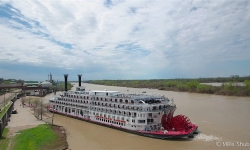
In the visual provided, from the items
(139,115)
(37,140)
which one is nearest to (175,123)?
(139,115)

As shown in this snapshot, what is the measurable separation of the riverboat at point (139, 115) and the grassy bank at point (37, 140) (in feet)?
24.3

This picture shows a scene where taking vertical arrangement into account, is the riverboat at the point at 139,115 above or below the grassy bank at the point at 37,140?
above

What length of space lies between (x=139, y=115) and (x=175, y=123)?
449cm

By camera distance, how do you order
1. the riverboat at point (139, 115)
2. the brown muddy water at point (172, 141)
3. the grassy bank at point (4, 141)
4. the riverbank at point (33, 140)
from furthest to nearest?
the riverboat at point (139, 115) < the brown muddy water at point (172, 141) < the riverbank at point (33, 140) < the grassy bank at point (4, 141)

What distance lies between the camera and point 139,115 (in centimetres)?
2433

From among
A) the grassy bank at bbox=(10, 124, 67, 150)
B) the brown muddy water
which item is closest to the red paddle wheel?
the brown muddy water

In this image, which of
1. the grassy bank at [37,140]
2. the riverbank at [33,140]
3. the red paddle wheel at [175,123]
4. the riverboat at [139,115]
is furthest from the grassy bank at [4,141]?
the red paddle wheel at [175,123]

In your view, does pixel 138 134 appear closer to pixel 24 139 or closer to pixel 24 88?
pixel 24 139

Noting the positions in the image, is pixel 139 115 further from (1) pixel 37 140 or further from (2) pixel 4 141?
(2) pixel 4 141

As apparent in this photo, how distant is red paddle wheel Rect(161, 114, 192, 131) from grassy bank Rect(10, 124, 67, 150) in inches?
477

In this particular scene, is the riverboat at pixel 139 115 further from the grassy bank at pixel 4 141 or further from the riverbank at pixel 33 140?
the grassy bank at pixel 4 141

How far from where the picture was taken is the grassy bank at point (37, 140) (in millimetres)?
19375

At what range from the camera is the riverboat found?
930 inches

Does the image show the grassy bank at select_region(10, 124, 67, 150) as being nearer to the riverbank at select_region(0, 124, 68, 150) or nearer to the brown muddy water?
the riverbank at select_region(0, 124, 68, 150)
